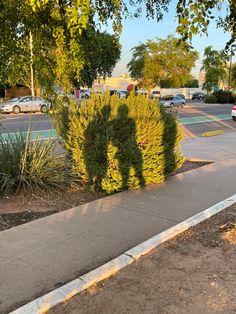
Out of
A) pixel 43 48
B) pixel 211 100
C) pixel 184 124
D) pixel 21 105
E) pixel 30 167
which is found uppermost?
pixel 43 48

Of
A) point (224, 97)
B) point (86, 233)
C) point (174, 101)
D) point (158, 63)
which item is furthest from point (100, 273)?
point (224, 97)

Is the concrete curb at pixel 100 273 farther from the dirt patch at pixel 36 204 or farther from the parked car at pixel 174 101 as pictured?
the parked car at pixel 174 101

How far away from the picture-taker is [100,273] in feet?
12.2

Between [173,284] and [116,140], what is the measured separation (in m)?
3.15

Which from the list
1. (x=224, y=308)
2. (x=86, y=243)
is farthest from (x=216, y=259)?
(x=86, y=243)

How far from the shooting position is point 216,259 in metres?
4.14

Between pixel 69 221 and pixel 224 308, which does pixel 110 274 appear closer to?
pixel 224 308

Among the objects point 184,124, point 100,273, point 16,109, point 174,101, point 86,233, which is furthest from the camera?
point 174,101

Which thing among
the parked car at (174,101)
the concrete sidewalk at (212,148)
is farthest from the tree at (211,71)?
the concrete sidewalk at (212,148)

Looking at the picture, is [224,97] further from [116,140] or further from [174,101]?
[116,140]

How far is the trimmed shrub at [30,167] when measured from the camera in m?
6.32

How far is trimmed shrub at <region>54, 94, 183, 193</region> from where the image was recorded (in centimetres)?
645

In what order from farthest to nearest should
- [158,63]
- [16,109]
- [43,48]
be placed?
[158,63] → [16,109] → [43,48]

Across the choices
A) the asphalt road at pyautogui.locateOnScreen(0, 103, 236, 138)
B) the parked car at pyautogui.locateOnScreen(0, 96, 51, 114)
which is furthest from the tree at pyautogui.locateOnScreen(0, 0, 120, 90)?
the parked car at pyautogui.locateOnScreen(0, 96, 51, 114)
